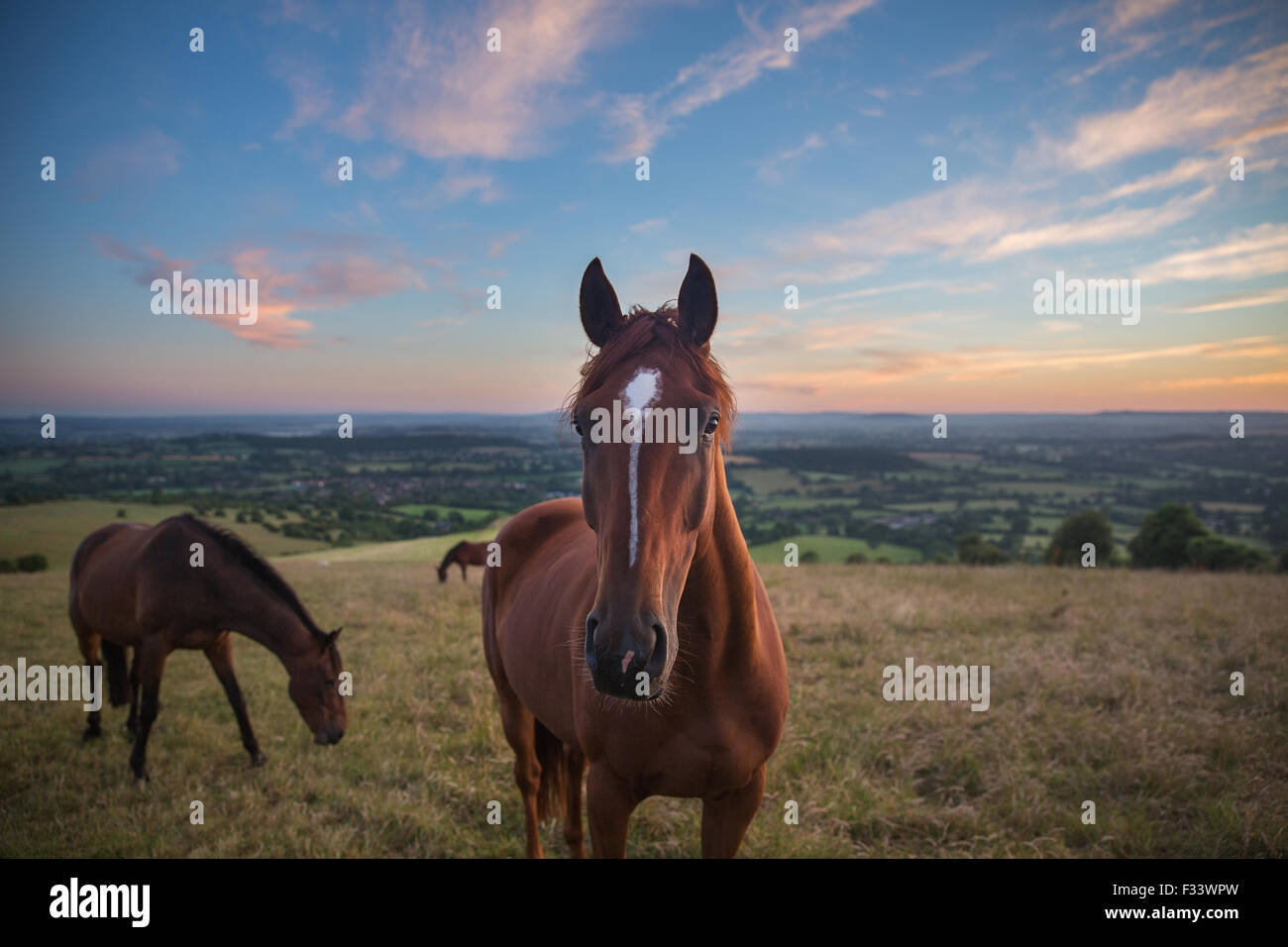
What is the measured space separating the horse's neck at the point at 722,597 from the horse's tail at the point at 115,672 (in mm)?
7573

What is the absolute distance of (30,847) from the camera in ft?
13.0

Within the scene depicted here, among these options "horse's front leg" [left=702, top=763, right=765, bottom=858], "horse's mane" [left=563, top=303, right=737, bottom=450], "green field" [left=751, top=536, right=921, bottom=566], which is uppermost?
"horse's mane" [left=563, top=303, right=737, bottom=450]

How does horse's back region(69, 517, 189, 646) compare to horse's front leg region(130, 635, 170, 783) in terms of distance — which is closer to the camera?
horse's front leg region(130, 635, 170, 783)

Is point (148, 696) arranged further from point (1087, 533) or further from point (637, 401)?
point (1087, 533)

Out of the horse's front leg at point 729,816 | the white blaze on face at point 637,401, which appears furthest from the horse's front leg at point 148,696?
the white blaze on face at point 637,401

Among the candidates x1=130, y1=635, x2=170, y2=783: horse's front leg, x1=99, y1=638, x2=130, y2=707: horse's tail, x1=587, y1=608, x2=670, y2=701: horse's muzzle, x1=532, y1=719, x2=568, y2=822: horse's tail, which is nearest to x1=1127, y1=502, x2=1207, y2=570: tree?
x1=532, y1=719, x2=568, y2=822: horse's tail

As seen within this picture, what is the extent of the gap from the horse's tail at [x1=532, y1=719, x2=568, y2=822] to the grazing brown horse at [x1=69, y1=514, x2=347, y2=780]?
231 centimetres

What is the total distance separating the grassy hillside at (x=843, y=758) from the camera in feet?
12.9

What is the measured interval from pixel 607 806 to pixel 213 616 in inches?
192

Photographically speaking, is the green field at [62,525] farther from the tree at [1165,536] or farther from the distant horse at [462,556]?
the tree at [1165,536]

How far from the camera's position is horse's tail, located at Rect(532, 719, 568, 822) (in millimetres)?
4176

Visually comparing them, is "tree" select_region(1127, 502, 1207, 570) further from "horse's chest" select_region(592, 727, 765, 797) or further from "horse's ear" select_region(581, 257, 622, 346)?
"horse's ear" select_region(581, 257, 622, 346)
